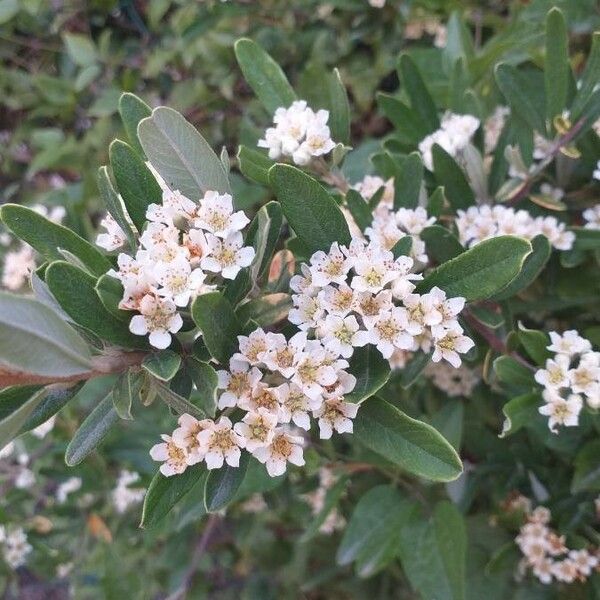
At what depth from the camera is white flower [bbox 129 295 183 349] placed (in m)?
0.80

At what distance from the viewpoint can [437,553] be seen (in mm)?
1360

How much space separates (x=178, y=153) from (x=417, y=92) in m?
0.66

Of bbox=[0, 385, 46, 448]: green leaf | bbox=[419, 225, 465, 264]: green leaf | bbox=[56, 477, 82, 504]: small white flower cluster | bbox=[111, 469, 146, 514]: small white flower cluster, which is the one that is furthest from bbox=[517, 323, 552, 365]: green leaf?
bbox=[56, 477, 82, 504]: small white flower cluster

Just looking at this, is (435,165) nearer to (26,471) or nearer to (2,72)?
(26,471)

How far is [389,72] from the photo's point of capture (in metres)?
2.13

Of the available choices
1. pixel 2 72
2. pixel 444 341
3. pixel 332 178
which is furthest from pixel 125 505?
pixel 2 72

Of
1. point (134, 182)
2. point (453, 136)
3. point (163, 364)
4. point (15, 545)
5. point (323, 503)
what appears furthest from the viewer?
point (15, 545)

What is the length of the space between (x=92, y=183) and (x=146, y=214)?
4.92 ft

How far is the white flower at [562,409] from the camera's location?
3.41 ft

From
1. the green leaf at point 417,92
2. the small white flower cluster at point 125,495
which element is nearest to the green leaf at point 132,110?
the green leaf at point 417,92

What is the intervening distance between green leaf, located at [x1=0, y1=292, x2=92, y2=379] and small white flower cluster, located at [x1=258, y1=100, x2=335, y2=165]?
48 centimetres

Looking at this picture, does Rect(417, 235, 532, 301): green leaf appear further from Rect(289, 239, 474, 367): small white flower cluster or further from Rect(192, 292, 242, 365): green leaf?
Rect(192, 292, 242, 365): green leaf

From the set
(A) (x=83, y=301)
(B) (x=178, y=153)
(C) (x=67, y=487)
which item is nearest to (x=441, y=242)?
(B) (x=178, y=153)

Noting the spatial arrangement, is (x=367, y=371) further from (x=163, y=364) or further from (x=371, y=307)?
(x=163, y=364)
